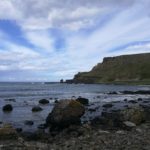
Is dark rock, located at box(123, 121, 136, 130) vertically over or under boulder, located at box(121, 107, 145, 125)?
under

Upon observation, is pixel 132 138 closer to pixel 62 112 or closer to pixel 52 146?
pixel 52 146

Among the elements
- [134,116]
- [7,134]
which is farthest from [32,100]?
[7,134]

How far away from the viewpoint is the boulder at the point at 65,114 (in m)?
29.7

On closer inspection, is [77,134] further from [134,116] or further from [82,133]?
[134,116]

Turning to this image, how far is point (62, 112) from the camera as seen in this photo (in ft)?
98.9

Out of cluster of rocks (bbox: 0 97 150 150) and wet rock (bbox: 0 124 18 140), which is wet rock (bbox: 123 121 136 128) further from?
wet rock (bbox: 0 124 18 140)

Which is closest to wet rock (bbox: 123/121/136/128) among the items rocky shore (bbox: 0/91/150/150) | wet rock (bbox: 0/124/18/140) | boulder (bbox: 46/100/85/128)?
rocky shore (bbox: 0/91/150/150)

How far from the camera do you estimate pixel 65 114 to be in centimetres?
2983

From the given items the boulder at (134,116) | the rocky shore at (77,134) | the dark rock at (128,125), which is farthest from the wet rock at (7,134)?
the boulder at (134,116)

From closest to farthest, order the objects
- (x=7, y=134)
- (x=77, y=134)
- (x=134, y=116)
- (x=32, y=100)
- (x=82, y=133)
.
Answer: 1. (x=7, y=134)
2. (x=77, y=134)
3. (x=82, y=133)
4. (x=134, y=116)
5. (x=32, y=100)

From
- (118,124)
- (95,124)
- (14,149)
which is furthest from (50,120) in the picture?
(14,149)

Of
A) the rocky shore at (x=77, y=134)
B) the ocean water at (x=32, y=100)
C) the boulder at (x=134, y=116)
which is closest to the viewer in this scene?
the rocky shore at (x=77, y=134)

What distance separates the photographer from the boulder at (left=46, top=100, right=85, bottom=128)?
1170 inches

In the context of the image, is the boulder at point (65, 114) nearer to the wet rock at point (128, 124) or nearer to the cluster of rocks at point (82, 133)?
the cluster of rocks at point (82, 133)
